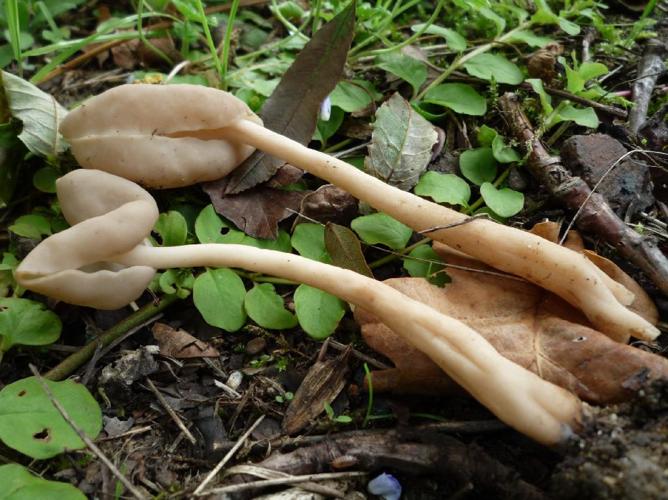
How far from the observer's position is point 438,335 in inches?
68.4

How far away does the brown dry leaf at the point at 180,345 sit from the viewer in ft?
6.70

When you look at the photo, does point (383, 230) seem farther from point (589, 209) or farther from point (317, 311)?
point (589, 209)

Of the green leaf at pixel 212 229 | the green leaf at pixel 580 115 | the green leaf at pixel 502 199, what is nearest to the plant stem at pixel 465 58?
the green leaf at pixel 580 115

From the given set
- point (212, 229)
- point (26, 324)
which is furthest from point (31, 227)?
point (212, 229)

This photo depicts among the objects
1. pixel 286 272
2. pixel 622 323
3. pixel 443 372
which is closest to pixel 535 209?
pixel 622 323

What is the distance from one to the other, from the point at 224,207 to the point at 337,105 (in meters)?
0.67

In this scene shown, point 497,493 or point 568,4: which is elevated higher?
point 568,4

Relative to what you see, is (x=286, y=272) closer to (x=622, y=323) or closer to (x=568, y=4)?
(x=622, y=323)

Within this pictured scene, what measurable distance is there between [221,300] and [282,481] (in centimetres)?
67

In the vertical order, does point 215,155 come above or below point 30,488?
above

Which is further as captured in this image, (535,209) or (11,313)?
(535,209)

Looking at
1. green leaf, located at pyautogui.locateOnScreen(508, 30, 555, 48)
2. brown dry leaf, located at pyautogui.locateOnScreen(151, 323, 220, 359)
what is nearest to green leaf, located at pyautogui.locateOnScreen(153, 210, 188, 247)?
brown dry leaf, located at pyautogui.locateOnScreen(151, 323, 220, 359)

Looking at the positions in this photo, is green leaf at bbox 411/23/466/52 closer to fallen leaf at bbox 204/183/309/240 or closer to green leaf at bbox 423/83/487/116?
green leaf at bbox 423/83/487/116

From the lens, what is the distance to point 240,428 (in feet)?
6.21
